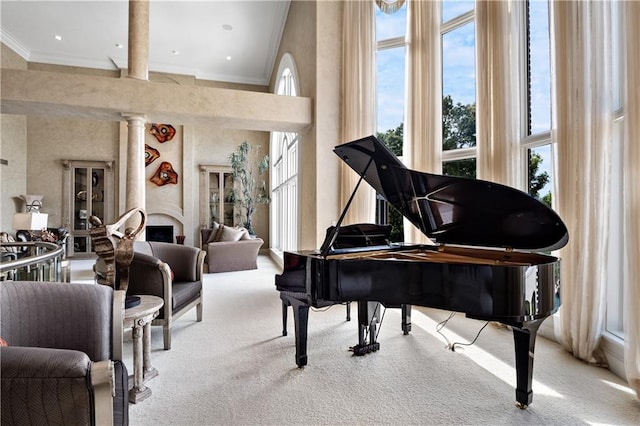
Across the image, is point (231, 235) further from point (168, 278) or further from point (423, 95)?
point (423, 95)

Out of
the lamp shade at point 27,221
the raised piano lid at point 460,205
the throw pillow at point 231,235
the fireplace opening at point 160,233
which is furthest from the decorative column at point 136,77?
the fireplace opening at point 160,233

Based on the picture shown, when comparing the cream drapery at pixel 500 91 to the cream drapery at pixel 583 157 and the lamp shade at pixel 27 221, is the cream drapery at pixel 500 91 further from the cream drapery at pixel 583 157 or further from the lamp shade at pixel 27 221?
the lamp shade at pixel 27 221

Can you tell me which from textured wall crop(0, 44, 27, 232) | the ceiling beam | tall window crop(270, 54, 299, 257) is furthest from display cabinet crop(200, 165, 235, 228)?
the ceiling beam

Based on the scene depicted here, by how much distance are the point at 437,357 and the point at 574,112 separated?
2318mm

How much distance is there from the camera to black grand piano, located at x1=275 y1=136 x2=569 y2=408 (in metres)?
1.87

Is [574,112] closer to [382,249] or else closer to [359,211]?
[382,249]

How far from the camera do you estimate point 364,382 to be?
7.59 ft

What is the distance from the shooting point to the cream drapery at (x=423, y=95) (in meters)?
4.15

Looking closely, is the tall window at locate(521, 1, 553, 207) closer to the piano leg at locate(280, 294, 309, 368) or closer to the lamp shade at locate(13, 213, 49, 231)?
the piano leg at locate(280, 294, 309, 368)

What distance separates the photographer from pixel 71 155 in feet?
30.5

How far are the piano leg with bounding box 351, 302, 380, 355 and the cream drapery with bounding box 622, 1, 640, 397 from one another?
1725mm

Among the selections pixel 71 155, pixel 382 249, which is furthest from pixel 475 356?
pixel 71 155

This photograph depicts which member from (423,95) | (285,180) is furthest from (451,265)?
(285,180)

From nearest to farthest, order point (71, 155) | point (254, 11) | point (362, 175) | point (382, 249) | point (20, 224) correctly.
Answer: point (362, 175) < point (382, 249) < point (20, 224) < point (254, 11) < point (71, 155)
